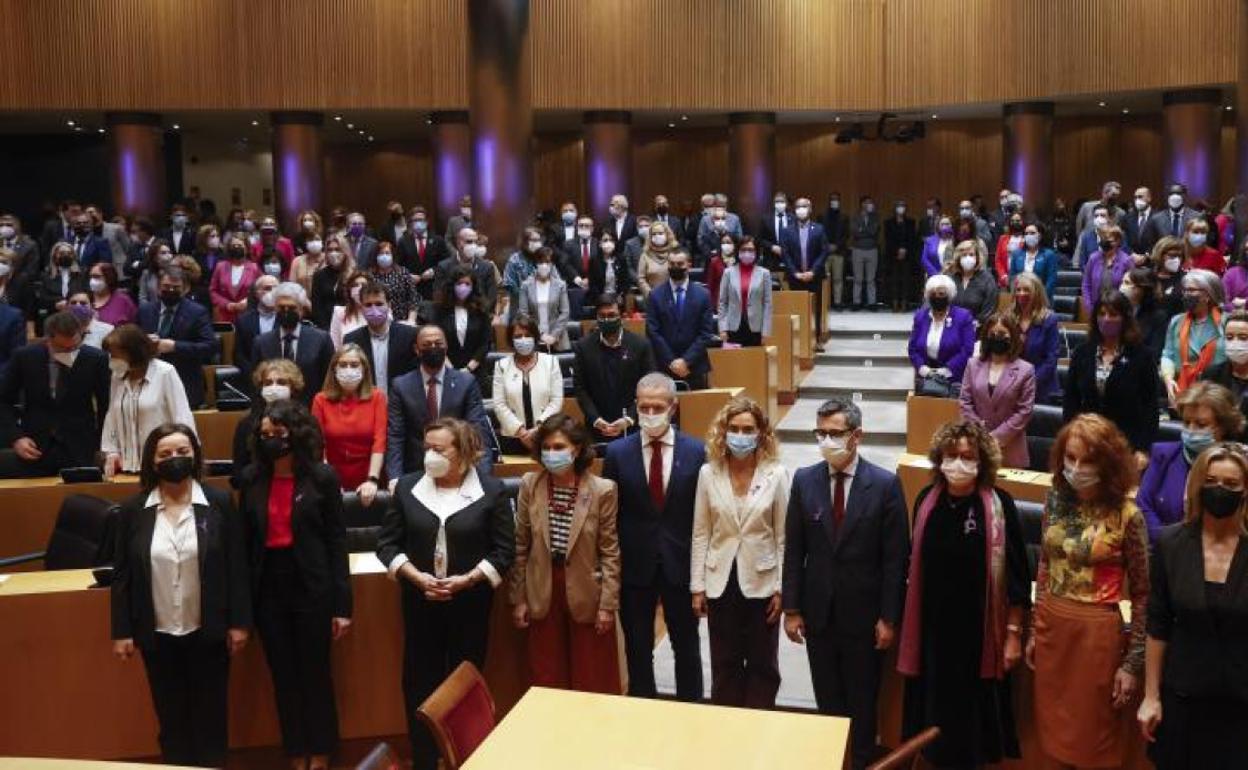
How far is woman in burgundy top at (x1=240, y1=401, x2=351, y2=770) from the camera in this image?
16.2 ft

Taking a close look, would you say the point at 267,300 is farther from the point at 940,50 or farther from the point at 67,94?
the point at 940,50

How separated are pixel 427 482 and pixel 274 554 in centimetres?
64

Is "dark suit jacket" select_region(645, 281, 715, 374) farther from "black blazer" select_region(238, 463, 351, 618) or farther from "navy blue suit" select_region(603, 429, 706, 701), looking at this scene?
"black blazer" select_region(238, 463, 351, 618)

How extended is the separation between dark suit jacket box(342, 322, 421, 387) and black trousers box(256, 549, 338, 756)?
2.35m

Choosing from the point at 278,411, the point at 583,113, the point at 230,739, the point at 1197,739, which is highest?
the point at 583,113

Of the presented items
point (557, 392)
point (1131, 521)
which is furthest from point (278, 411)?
point (1131, 521)

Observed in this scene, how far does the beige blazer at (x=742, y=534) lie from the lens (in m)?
5.04

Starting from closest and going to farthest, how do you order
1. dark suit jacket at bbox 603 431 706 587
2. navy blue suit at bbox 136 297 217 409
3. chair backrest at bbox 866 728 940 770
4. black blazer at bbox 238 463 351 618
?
chair backrest at bbox 866 728 940 770 < black blazer at bbox 238 463 351 618 < dark suit jacket at bbox 603 431 706 587 < navy blue suit at bbox 136 297 217 409

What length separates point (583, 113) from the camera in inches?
725

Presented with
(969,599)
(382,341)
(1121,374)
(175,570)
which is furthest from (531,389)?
(969,599)

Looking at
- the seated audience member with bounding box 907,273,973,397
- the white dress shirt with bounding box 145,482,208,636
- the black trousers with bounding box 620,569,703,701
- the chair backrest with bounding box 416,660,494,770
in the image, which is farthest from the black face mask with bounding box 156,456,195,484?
the seated audience member with bounding box 907,273,973,397

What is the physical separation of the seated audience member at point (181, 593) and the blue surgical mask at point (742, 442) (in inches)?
73.8

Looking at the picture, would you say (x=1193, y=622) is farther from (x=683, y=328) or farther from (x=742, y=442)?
(x=683, y=328)

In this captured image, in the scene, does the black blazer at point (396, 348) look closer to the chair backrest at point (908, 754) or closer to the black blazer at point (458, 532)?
the black blazer at point (458, 532)
